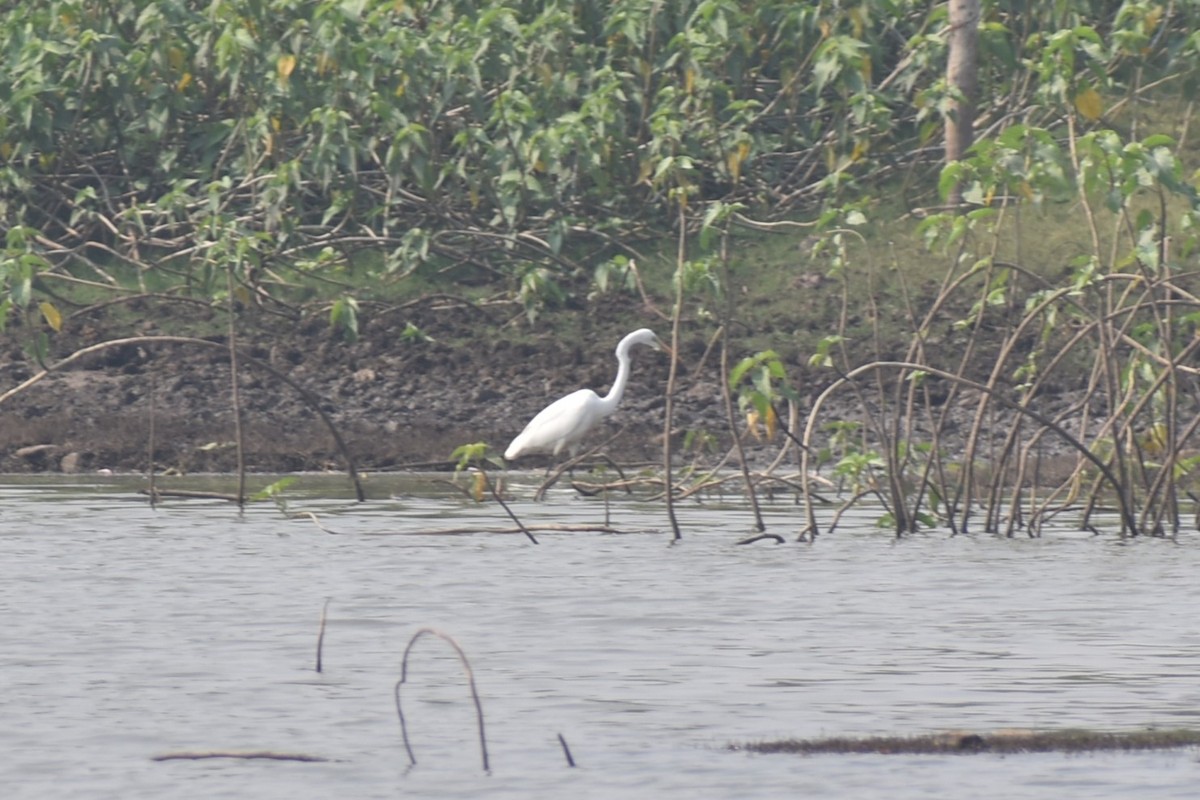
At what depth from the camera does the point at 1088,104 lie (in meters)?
12.4

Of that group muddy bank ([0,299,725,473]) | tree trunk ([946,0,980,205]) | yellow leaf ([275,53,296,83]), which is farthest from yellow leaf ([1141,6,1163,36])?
yellow leaf ([275,53,296,83])

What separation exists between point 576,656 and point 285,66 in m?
10.8

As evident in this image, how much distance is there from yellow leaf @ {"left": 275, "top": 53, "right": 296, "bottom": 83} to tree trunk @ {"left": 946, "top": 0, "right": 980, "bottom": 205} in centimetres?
511

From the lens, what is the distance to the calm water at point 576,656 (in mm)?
6652

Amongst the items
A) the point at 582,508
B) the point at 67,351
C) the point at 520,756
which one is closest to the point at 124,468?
the point at 67,351

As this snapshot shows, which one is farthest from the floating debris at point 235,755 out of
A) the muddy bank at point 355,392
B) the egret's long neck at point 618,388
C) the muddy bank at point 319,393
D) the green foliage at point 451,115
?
the green foliage at point 451,115

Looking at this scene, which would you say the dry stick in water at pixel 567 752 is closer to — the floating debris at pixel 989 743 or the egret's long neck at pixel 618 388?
the floating debris at pixel 989 743

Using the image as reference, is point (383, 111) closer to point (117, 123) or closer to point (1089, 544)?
point (117, 123)

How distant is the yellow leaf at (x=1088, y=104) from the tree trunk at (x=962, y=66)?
275 inches

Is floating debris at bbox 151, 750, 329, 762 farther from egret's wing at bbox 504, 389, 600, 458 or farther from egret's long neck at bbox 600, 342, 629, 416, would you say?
egret's long neck at bbox 600, 342, 629, 416

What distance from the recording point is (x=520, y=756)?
6.91 meters

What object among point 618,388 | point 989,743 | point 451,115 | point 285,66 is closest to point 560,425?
point 618,388

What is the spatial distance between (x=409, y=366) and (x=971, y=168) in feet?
25.7

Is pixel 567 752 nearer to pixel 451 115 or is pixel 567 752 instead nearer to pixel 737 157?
pixel 737 157
